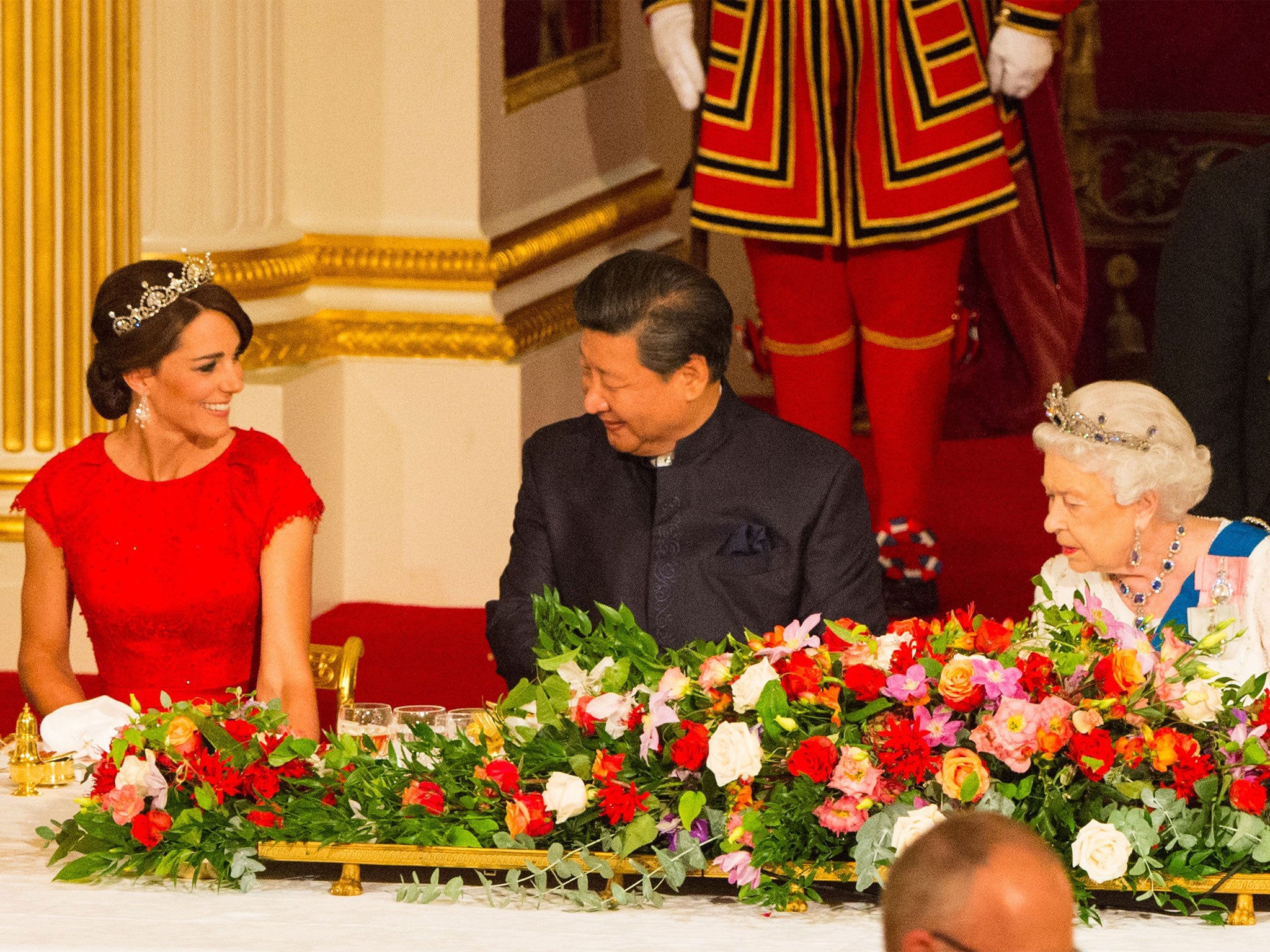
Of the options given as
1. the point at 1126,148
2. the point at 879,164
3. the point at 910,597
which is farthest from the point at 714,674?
the point at 1126,148

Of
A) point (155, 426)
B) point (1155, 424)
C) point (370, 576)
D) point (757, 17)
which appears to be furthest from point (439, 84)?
point (1155, 424)

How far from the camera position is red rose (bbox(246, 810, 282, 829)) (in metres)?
2.22

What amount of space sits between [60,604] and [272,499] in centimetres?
37

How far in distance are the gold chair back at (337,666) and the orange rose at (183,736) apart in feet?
2.30

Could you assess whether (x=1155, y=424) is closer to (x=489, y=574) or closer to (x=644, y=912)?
(x=644, y=912)

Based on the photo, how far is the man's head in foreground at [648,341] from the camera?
3.05 metres

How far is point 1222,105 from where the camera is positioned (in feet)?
25.3

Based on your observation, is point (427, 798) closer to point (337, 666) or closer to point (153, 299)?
point (337, 666)

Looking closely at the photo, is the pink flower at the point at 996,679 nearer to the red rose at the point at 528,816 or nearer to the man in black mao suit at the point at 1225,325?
the red rose at the point at 528,816

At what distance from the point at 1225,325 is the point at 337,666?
1.48m

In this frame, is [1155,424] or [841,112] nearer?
[1155,424]

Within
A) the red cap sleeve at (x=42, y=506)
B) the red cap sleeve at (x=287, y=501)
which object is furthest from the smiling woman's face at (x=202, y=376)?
the red cap sleeve at (x=42, y=506)

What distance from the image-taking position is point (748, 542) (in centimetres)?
309

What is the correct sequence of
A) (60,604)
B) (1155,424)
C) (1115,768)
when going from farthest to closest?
(60,604) < (1155,424) < (1115,768)
